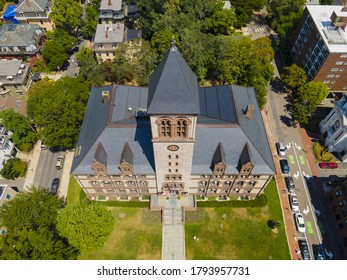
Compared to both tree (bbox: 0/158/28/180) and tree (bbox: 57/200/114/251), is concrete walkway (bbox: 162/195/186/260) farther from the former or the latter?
tree (bbox: 0/158/28/180)

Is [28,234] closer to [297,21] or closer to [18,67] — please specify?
[18,67]

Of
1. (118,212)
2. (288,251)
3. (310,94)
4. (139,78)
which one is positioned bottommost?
(118,212)

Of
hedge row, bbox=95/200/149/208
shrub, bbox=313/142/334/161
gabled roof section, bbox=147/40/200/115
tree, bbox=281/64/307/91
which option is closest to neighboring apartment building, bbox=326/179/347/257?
shrub, bbox=313/142/334/161

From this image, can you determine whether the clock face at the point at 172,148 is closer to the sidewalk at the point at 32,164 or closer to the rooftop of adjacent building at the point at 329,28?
the sidewalk at the point at 32,164

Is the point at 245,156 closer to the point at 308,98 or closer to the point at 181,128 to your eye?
the point at 181,128

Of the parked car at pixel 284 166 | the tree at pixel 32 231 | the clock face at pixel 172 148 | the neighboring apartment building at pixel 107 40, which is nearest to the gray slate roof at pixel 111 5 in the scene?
the neighboring apartment building at pixel 107 40

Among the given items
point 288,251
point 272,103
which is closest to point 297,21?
point 272,103
